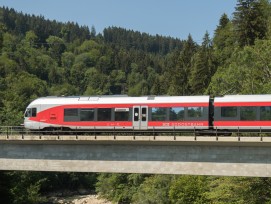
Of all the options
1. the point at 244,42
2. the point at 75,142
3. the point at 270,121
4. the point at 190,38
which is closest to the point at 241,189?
the point at 270,121

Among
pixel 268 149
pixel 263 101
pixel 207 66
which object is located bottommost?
pixel 268 149

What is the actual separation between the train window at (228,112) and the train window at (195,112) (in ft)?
5.30

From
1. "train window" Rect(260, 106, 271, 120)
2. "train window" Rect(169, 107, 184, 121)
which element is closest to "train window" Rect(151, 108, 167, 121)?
"train window" Rect(169, 107, 184, 121)

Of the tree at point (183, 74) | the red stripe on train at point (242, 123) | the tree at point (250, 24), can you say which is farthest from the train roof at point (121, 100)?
the tree at point (183, 74)

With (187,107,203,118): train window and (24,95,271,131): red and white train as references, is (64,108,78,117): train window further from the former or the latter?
(187,107,203,118): train window

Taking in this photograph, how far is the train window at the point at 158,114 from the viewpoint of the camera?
3089 centimetres

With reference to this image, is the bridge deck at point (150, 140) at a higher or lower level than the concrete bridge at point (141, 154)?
higher

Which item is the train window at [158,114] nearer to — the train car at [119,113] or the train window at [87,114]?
the train car at [119,113]

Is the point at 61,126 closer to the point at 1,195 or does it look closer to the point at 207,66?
the point at 1,195

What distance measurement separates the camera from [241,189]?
31609 millimetres

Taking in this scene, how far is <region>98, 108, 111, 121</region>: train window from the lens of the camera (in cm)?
3222

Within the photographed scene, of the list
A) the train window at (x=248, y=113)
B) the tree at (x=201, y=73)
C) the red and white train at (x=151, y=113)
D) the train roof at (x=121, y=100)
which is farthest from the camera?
the tree at (x=201, y=73)

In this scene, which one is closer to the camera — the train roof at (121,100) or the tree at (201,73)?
the train roof at (121,100)

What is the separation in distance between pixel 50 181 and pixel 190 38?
49119mm
